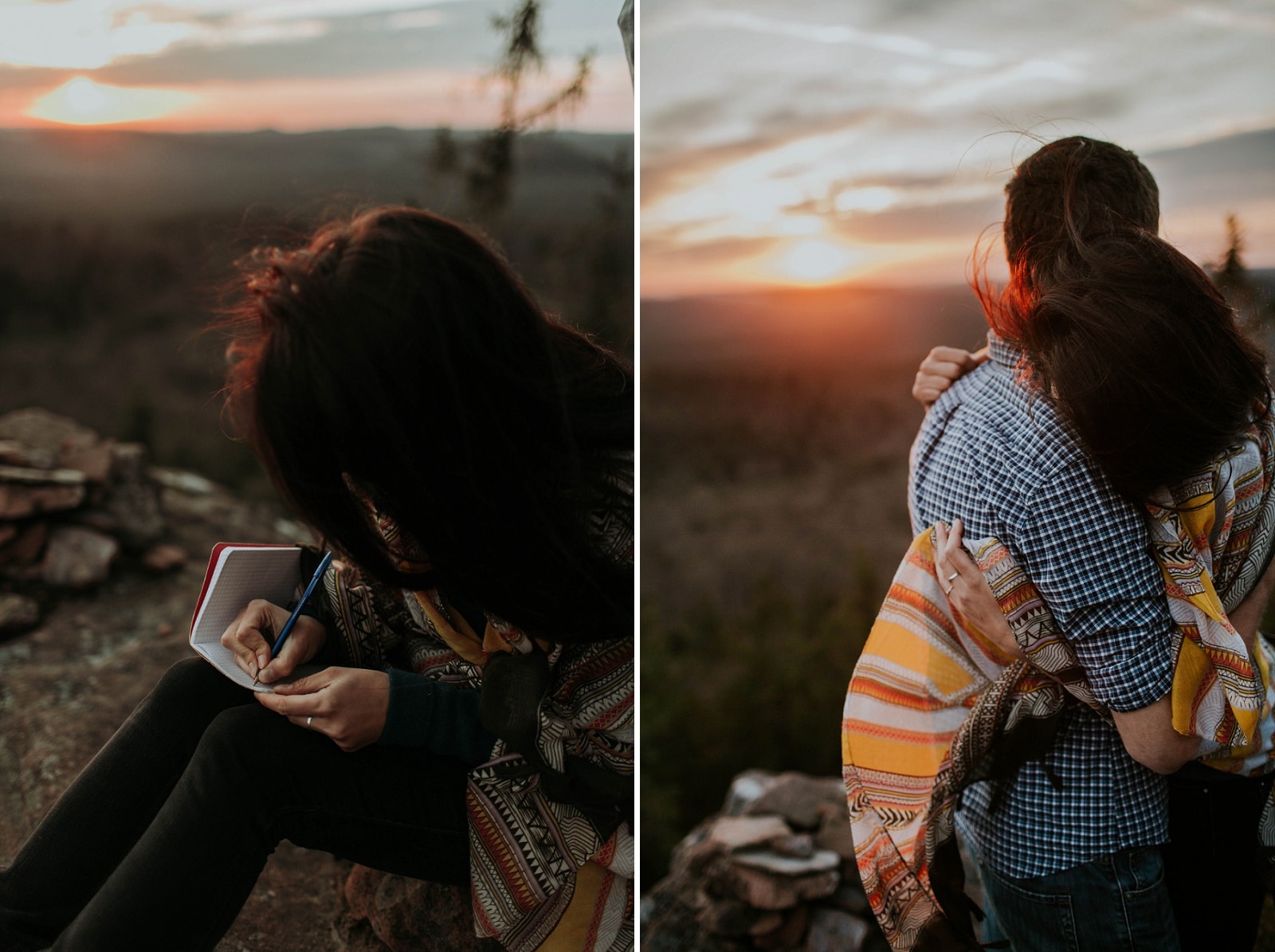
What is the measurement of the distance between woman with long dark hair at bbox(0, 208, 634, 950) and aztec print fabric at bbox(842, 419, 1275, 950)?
0.37 metres

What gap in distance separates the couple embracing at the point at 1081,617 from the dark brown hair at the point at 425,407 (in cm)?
52

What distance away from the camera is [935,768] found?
1.19 meters

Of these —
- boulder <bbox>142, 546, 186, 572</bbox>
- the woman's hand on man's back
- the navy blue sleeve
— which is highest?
the woman's hand on man's back

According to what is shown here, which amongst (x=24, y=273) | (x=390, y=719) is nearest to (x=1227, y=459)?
(x=390, y=719)

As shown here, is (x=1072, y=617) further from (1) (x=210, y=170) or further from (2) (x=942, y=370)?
(1) (x=210, y=170)

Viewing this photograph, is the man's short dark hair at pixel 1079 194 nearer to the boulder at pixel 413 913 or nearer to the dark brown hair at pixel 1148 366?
the dark brown hair at pixel 1148 366

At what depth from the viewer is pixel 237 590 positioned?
3.93ft

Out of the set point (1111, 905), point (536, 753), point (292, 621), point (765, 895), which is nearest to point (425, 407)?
point (292, 621)

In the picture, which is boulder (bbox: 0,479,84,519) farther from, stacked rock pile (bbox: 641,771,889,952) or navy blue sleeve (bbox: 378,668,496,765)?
stacked rock pile (bbox: 641,771,889,952)

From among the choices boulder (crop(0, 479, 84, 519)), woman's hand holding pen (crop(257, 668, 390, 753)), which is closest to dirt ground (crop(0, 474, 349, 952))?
boulder (crop(0, 479, 84, 519))

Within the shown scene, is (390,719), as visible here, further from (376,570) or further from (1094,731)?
(1094,731)

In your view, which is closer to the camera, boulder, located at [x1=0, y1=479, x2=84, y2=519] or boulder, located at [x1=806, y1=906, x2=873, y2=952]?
boulder, located at [x1=0, y1=479, x2=84, y2=519]

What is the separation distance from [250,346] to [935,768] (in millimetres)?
1063

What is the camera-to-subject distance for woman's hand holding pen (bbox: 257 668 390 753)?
43.5 inches
